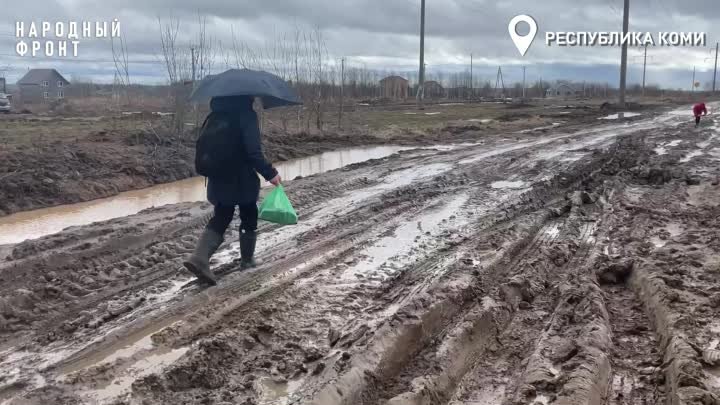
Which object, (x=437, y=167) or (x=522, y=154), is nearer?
(x=437, y=167)

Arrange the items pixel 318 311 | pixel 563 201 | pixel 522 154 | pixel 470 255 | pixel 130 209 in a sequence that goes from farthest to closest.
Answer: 1. pixel 522 154
2. pixel 130 209
3. pixel 563 201
4. pixel 470 255
5. pixel 318 311

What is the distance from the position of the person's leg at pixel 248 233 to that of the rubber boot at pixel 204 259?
34 centimetres

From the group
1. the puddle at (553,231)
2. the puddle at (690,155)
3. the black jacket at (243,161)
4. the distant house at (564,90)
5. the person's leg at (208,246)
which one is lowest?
the puddle at (553,231)

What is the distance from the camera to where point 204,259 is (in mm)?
A: 5762

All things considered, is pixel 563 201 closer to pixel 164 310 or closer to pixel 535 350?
pixel 535 350

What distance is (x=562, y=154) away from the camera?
A: 16000 millimetres

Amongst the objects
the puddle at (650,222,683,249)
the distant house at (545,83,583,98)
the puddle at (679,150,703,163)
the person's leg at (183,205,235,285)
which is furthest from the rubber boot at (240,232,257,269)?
the distant house at (545,83,583,98)

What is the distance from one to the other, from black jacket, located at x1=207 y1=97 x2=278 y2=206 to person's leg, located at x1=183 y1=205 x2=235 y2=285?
16cm

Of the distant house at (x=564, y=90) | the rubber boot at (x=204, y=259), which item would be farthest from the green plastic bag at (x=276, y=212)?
the distant house at (x=564, y=90)

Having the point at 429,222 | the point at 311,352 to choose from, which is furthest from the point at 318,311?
the point at 429,222

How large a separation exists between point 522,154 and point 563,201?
21.0 ft

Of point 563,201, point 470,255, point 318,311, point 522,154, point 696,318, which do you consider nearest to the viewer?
point 696,318

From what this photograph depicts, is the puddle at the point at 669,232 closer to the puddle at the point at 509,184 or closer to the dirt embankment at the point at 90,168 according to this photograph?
the puddle at the point at 509,184

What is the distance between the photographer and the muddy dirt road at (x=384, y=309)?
3932mm
